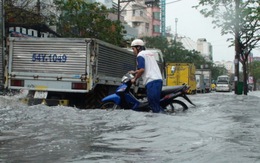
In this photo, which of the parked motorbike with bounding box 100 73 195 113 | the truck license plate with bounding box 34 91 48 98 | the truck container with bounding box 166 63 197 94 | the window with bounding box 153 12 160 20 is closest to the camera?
the parked motorbike with bounding box 100 73 195 113

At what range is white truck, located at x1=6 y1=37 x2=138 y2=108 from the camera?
10.0m

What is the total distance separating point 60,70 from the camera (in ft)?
33.8

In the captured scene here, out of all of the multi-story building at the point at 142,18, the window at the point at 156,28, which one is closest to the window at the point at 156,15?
the multi-story building at the point at 142,18

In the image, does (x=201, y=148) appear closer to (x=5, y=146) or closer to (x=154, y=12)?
(x=5, y=146)

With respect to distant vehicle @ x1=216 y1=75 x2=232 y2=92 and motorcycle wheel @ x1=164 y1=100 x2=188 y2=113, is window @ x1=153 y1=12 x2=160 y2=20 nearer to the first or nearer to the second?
distant vehicle @ x1=216 y1=75 x2=232 y2=92

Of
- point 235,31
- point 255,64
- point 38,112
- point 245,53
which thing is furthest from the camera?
point 255,64

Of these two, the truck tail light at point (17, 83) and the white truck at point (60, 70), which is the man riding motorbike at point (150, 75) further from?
the truck tail light at point (17, 83)

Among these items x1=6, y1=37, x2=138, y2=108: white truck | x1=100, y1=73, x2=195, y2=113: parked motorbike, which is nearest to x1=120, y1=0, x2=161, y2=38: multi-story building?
x1=6, y1=37, x2=138, y2=108: white truck

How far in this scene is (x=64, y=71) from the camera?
10258mm

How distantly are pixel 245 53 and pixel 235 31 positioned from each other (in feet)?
13.9

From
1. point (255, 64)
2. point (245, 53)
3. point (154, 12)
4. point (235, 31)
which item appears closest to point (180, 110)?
point (235, 31)

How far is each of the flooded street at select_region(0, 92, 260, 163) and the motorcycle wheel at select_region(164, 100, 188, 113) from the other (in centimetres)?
204

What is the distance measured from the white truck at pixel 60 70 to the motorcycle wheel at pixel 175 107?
1.76 metres

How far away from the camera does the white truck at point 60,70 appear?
32.9 feet
